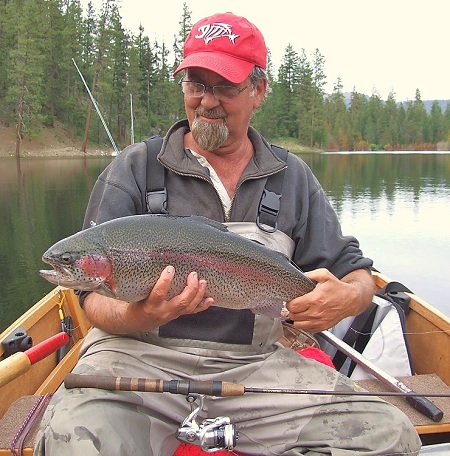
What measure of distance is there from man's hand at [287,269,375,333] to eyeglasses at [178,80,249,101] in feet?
3.75

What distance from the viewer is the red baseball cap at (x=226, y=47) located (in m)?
3.00

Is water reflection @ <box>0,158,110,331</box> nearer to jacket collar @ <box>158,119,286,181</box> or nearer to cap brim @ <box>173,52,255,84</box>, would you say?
jacket collar @ <box>158,119,286,181</box>

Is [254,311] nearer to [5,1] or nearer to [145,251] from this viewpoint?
[145,251]

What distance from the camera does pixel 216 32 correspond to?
3.13m

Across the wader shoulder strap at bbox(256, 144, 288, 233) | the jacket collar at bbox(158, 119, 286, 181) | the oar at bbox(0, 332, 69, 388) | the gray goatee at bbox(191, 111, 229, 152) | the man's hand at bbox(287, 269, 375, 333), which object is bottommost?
the oar at bbox(0, 332, 69, 388)

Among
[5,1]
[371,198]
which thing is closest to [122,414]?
[371,198]

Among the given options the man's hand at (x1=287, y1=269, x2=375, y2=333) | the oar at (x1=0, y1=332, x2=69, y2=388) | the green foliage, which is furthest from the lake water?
the green foliage

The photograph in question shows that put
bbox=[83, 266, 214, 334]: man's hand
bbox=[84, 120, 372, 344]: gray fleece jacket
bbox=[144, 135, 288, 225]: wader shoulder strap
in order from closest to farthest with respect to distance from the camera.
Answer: bbox=[83, 266, 214, 334]: man's hand, bbox=[84, 120, 372, 344]: gray fleece jacket, bbox=[144, 135, 288, 225]: wader shoulder strap

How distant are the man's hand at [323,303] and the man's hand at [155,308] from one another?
20.7 inches

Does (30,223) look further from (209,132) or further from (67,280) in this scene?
(67,280)

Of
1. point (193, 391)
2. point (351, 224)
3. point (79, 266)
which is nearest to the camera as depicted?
point (79, 266)

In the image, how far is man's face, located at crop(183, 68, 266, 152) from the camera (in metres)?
3.06

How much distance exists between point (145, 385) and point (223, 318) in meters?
0.62

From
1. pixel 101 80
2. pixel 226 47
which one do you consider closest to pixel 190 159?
pixel 226 47
